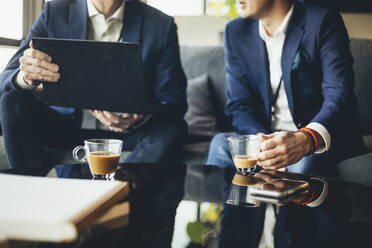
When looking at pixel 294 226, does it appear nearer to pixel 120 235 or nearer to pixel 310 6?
pixel 120 235

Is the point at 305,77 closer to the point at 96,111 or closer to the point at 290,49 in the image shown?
the point at 290,49

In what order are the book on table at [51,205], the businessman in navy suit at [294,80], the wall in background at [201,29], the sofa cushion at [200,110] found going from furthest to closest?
the wall in background at [201,29] → the sofa cushion at [200,110] → the businessman in navy suit at [294,80] → the book on table at [51,205]

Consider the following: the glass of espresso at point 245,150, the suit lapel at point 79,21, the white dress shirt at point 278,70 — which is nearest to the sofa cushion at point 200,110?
the white dress shirt at point 278,70

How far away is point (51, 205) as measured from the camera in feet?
1.51

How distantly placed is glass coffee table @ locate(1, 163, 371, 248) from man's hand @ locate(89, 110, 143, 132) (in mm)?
394

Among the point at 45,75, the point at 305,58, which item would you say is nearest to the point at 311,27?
the point at 305,58

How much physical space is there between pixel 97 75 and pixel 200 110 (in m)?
0.87

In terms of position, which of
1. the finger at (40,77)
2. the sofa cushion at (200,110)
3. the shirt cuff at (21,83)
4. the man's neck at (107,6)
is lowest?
the sofa cushion at (200,110)

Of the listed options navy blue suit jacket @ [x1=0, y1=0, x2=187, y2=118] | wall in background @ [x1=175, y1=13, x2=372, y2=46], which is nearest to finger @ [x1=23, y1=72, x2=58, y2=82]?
navy blue suit jacket @ [x1=0, y1=0, x2=187, y2=118]

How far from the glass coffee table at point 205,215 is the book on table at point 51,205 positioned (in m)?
0.04

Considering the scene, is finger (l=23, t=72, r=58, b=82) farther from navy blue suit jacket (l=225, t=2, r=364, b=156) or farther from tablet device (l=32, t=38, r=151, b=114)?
navy blue suit jacket (l=225, t=2, r=364, b=156)

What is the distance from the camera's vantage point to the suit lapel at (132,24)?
1646 millimetres

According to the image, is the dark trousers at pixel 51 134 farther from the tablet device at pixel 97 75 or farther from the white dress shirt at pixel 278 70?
the white dress shirt at pixel 278 70

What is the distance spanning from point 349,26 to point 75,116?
3201 millimetres
